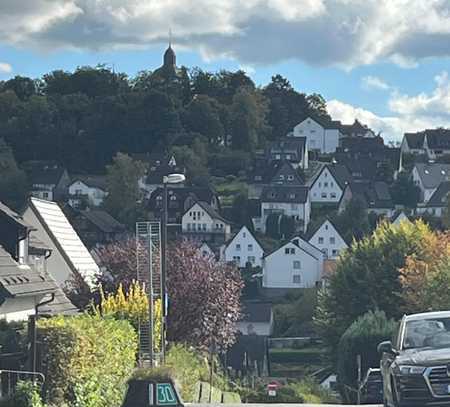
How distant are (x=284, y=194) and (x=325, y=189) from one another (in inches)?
336

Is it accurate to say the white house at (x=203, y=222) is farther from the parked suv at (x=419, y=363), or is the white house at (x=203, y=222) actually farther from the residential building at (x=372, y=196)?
the parked suv at (x=419, y=363)

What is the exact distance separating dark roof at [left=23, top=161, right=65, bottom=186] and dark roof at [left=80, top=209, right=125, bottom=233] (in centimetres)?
1817

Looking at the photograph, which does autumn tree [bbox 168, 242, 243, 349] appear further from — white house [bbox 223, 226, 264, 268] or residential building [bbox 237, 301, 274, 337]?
white house [bbox 223, 226, 264, 268]

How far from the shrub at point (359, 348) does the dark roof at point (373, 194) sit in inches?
3411

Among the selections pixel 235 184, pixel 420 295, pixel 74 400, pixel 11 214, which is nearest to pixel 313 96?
pixel 235 184

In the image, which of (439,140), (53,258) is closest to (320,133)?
(439,140)

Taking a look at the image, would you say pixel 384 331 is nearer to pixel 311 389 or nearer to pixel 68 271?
pixel 311 389

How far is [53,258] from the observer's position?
44.5 meters

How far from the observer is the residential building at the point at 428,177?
138962mm

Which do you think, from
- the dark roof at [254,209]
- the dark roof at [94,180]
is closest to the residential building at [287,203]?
the dark roof at [254,209]

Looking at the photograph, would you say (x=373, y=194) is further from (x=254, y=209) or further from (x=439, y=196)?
(x=254, y=209)

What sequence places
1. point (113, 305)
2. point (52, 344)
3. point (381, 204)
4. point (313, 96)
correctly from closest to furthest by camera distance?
1. point (52, 344)
2. point (113, 305)
3. point (381, 204)
4. point (313, 96)

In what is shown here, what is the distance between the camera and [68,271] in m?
44.1

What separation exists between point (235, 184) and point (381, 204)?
63.9 ft
